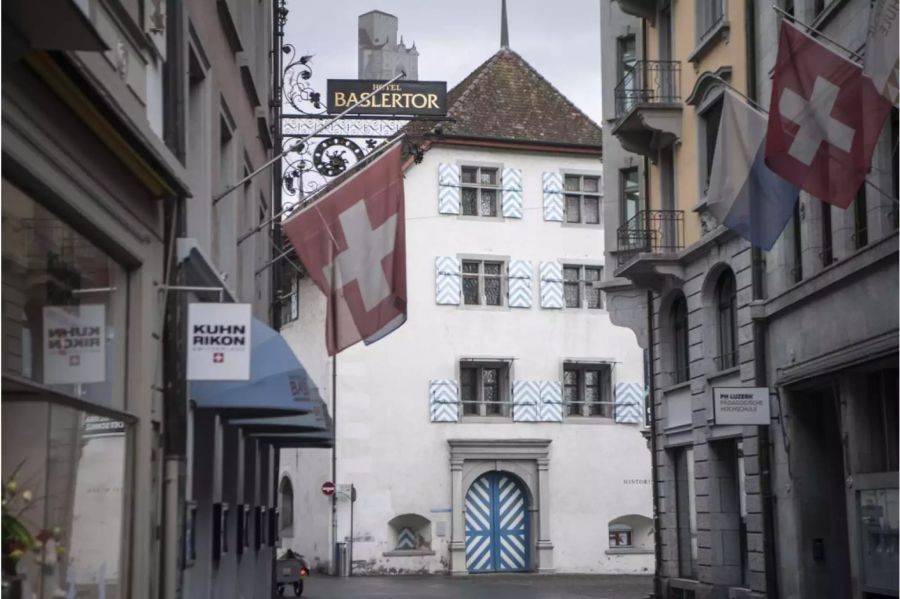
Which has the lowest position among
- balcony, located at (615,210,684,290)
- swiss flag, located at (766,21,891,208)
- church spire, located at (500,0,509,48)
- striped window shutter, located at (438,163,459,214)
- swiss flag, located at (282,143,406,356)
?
swiss flag, located at (282,143,406,356)

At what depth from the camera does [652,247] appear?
28.7 metres

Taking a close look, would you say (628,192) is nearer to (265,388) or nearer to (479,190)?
(479,190)

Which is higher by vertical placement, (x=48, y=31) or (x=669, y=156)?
(x=669, y=156)

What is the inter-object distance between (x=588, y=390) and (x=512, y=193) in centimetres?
666

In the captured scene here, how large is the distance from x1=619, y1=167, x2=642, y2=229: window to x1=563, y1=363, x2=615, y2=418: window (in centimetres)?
1496

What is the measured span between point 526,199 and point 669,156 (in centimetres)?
1832

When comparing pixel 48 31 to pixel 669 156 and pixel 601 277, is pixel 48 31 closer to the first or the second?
pixel 669 156

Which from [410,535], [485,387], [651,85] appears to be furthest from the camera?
[485,387]

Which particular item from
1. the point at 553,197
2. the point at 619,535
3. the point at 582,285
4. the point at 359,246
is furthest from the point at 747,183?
the point at 619,535

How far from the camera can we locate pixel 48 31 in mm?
7531

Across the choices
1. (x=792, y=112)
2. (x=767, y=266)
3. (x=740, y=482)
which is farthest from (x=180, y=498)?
(x=740, y=482)

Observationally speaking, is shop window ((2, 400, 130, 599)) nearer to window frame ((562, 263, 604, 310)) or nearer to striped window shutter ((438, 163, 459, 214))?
striped window shutter ((438, 163, 459, 214))

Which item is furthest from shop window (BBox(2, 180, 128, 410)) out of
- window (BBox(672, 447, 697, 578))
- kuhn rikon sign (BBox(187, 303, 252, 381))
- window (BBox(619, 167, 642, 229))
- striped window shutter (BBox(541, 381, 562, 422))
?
striped window shutter (BBox(541, 381, 562, 422))

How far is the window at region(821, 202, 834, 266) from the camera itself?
820 inches
